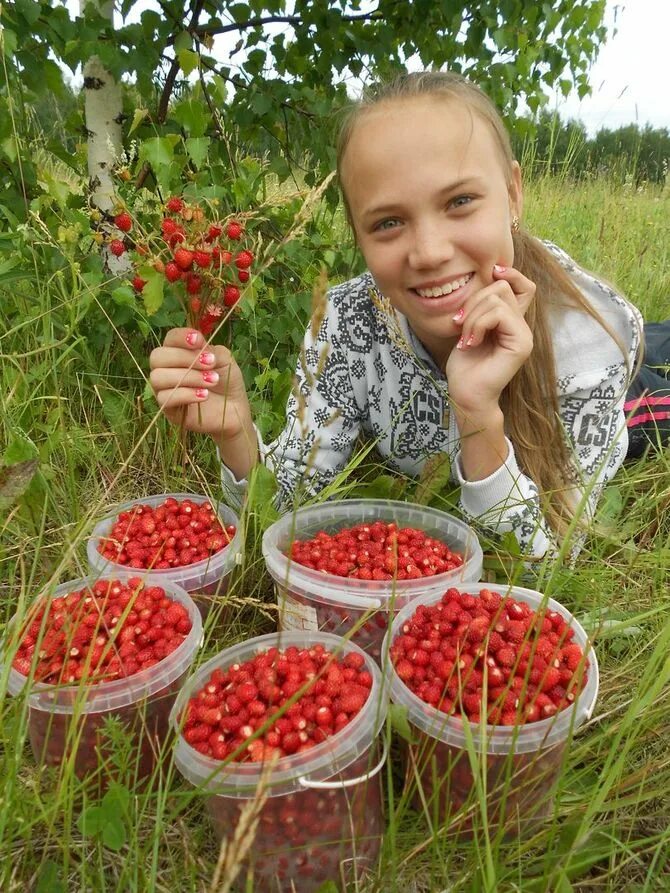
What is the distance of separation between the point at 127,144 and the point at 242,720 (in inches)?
71.4

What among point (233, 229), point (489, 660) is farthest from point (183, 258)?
point (489, 660)

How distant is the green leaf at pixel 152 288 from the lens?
1.16m

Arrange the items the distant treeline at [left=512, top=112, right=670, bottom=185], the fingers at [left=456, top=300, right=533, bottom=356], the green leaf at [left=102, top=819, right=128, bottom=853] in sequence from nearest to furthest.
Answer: the green leaf at [left=102, top=819, right=128, bottom=853] < the fingers at [left=456, top=300, right=533, bottom=356] < the distant treeline at [left=512, top=112, right=670, bottom=185]

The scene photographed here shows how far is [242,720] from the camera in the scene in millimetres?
866

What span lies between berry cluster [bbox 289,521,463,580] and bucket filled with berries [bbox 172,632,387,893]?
0.26 metres

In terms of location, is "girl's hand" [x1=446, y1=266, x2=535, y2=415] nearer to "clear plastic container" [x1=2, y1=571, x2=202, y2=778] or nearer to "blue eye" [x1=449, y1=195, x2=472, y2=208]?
"blue eye" [x1=449, y1=195, x2=472, y2=208]

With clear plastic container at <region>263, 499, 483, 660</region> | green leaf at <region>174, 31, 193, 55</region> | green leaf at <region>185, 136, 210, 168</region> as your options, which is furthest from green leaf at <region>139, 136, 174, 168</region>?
clear plastic container at <region>263, 499, 483, 660</region>

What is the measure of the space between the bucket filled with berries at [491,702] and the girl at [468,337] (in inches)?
13.3

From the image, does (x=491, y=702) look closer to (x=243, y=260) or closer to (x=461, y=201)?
(x=243, y=260)

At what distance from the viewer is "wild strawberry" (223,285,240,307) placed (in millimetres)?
1130

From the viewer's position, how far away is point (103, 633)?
1.03 meters

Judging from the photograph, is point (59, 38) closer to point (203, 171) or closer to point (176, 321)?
point (203, 171)

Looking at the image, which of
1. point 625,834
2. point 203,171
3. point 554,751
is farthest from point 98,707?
point 203,171

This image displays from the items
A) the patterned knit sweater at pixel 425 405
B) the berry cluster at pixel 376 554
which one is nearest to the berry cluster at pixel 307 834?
the berry cluster at pixel 376 554
